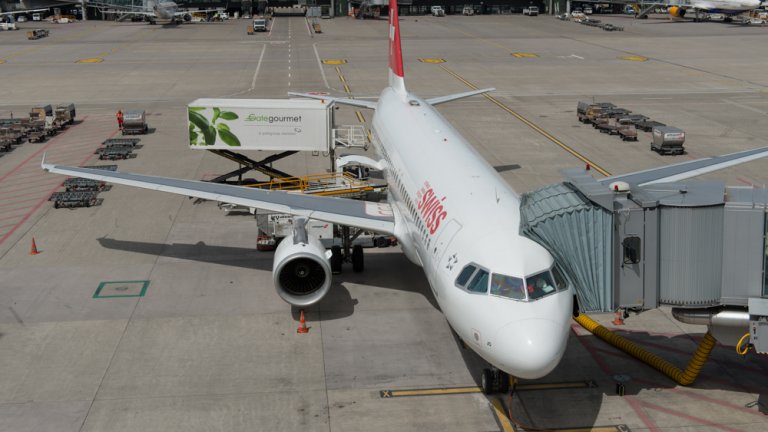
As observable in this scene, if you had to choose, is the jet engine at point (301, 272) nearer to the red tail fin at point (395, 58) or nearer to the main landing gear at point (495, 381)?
the main landing gear at point (495, 381)

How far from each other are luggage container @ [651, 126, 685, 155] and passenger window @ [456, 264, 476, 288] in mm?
29814

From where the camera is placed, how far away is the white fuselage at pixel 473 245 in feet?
56.5

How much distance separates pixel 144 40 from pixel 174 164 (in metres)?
73.1

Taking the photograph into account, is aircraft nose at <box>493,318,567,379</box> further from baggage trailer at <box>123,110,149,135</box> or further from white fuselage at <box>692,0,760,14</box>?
white fuselage at <box>692,0,760,14</box>

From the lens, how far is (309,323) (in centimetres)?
2489

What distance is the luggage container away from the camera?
4547cm

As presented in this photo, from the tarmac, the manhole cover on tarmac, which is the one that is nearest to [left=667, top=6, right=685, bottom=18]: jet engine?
the tarmac

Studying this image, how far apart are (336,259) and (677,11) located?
12033cm

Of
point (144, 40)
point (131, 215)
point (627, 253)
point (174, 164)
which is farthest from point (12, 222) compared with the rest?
point (144, 40)

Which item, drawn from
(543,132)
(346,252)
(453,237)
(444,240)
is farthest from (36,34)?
(453,237)

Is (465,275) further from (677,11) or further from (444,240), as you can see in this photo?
(677,11)

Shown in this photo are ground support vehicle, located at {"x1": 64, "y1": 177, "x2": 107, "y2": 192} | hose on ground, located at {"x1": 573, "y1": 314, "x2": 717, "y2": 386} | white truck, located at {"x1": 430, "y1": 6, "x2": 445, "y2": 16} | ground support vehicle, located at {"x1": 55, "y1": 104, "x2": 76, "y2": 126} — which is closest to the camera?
hose on ground, located at {"x1": 573, "y1": 314, "x2": 717, "y2": 386}

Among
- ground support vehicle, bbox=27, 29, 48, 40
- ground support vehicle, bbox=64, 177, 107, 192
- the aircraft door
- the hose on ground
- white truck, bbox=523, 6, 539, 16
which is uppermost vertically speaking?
white truck, bbox=523, 6, 539, 16

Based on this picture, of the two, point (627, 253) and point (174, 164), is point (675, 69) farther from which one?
point (627, 253)
